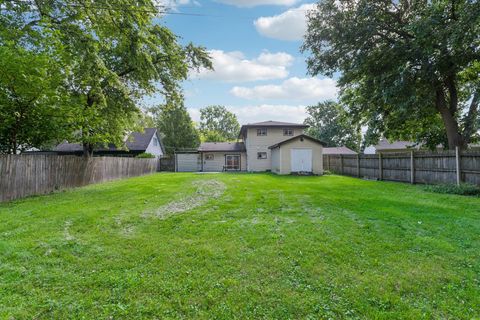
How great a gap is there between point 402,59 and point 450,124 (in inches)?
153

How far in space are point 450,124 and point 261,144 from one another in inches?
571

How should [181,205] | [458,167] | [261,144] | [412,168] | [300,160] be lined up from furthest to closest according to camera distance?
[261,144] < [300,160] < [412,168] < [458,167] < [181,205]

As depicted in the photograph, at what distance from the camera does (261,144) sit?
2444 centimetres

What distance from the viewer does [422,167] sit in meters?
11.6

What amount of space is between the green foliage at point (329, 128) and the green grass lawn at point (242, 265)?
4054cm

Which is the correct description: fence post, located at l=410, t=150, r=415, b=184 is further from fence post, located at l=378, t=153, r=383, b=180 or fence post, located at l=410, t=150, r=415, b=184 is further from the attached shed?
the attached shed

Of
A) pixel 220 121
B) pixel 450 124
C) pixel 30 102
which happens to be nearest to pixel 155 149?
pixel 30 102

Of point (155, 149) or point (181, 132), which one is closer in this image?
point (155, 149)

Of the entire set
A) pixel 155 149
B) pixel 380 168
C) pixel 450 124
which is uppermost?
pixel 450 124

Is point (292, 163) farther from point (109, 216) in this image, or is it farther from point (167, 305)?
point (167, 305)

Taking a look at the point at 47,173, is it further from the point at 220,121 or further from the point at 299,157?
the point at 220,121

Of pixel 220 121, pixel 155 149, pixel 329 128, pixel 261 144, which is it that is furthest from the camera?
pixel 220 121

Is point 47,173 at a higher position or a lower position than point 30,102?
lower

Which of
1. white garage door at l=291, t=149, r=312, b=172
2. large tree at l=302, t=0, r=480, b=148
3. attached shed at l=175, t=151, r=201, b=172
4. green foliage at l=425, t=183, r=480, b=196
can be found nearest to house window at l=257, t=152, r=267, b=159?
white garage door at l=291, t=149, r=312, b=172
